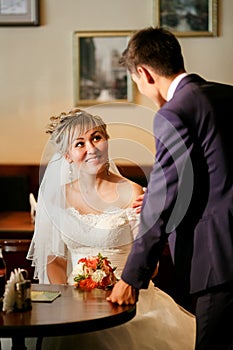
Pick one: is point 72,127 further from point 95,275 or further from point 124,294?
point 124,294

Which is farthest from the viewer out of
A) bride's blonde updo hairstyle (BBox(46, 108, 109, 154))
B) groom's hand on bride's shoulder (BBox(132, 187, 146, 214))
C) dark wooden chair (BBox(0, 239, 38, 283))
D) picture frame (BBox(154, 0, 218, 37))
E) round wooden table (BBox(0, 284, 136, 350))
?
picture frame (BBox(154, 0, 218, 37))

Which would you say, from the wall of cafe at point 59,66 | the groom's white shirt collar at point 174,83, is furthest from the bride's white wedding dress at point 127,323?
the wall of cafe at point 59,66

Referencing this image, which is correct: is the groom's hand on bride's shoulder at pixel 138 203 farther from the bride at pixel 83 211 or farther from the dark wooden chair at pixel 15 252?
the dark wooden chair at pixel 15 252

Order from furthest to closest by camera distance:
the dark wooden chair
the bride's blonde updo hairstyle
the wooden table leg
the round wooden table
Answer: the dark wooden chair < the bride's blonde updo hairstyle < the wooden table leg < the round wooden table

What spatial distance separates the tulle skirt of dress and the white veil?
1.36 ft

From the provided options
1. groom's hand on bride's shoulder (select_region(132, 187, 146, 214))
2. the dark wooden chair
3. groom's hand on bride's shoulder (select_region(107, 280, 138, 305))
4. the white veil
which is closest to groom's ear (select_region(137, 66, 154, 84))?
groom's hand on bride's shoulder (select_region(107, 280, 138, 305))

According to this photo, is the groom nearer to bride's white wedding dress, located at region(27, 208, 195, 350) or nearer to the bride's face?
bride's white wedding dress, located at region(27, 208, 195, 350)

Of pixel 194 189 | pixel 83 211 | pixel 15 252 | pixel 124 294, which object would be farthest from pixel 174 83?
pixel 15 252

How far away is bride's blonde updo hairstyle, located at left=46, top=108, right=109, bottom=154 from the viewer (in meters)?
3.42

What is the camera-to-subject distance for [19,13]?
562 cm

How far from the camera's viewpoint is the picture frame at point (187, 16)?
18.3 ft

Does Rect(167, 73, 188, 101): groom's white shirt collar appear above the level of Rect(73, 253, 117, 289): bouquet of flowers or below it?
above

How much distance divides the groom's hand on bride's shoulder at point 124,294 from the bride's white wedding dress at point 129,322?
37cm

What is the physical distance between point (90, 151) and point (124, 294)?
929 millimetres
